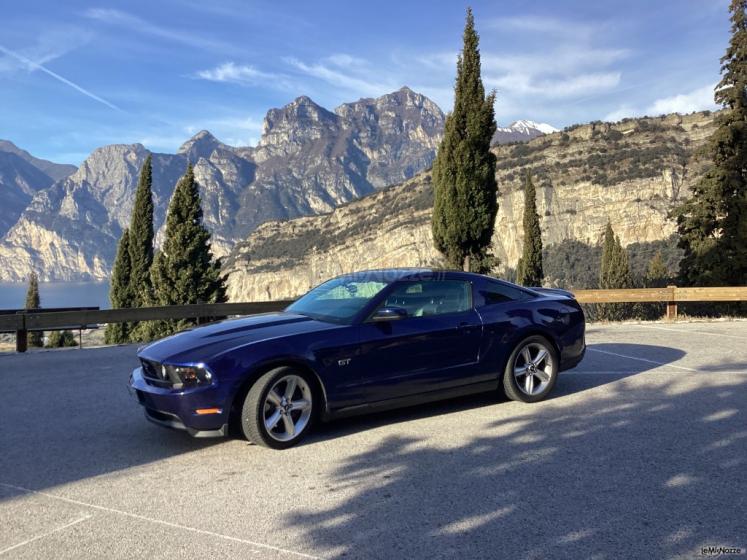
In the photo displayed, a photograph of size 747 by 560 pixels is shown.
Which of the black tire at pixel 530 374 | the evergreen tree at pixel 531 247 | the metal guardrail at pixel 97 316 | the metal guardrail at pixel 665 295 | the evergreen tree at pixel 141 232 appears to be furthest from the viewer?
the evergreen tree at pixel 531 247

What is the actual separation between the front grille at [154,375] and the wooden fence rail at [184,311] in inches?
283

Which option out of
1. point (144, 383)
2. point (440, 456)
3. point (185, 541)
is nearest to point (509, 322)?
point (440, 456)

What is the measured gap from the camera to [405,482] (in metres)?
4.31

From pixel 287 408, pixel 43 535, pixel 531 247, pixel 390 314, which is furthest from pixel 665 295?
pixel 531 247

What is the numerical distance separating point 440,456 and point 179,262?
25.8 metres

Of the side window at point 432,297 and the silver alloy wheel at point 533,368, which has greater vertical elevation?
the side window at point 432,297

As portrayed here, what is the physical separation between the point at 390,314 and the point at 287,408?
1257 millimetres

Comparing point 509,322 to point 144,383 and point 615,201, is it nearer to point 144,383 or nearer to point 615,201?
point 144,383

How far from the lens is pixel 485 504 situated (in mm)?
3898

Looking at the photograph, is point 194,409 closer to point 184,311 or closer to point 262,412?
point 262,412

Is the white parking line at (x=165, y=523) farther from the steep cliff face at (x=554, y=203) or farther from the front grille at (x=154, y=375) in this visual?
the steep cliff face at (x=554, y=203)

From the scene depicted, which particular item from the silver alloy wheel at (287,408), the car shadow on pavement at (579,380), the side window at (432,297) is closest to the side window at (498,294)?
the side window at (432,297)

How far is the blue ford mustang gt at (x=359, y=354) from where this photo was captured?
197 inches

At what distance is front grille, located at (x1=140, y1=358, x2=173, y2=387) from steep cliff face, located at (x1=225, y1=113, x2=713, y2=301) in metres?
75.9
